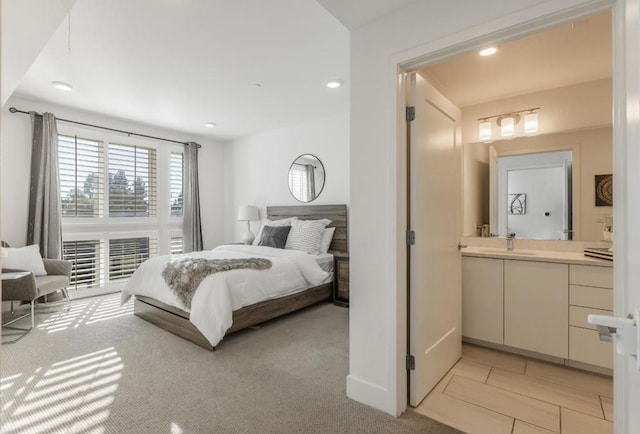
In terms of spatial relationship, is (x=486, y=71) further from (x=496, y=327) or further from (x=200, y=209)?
(x=200, y=209)

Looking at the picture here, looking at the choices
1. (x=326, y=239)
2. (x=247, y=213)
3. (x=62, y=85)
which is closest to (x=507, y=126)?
(x=326, y=239)

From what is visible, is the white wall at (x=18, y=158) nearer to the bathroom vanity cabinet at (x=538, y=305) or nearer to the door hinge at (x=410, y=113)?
the door hinge at (x=410, y=113)

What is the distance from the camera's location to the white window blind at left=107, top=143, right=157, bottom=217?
4.89 metres

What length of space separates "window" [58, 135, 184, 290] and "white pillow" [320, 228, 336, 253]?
2688 mm

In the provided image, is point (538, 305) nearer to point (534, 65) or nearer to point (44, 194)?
point (534, 65)

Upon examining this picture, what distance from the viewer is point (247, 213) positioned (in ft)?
18.4

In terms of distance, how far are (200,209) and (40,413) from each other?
421 cm

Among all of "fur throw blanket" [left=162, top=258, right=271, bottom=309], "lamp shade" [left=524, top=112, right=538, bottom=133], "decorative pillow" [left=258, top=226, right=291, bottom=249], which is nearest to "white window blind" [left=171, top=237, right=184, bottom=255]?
"decorative pillow" [left=258, top=226, right=291, bottom=249]

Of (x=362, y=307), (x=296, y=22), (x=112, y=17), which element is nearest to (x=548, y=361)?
(x=362, y=307)

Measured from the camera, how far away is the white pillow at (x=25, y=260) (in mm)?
3545

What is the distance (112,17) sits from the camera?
2.45 metres

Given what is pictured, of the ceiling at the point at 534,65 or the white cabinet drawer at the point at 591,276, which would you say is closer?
the ceiling at the point at 534,65

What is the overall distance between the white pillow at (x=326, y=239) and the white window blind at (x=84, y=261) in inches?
126

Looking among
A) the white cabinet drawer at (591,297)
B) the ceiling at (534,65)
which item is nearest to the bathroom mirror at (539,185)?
the ceiling at (534,65)
